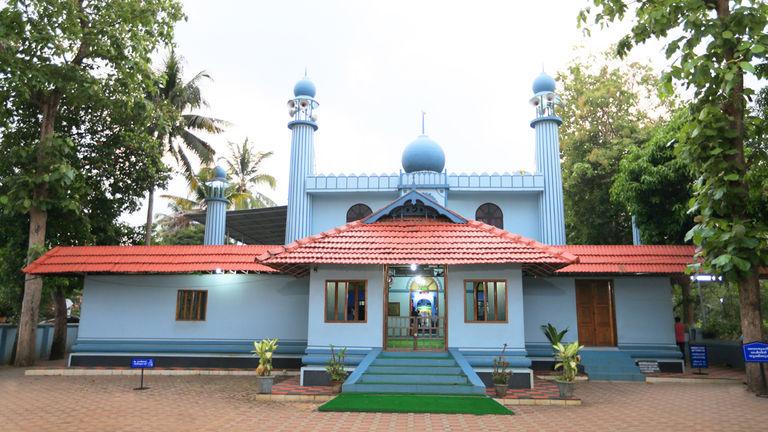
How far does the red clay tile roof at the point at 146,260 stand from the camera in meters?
15.0

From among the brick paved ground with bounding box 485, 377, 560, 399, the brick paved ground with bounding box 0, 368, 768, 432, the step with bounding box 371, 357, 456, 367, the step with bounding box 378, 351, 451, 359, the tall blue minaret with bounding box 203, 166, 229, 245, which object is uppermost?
the tall blue minaret with bounding box 203, 166, 229, 245

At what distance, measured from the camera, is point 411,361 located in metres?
12.0

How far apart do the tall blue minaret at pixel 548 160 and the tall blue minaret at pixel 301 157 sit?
907cm

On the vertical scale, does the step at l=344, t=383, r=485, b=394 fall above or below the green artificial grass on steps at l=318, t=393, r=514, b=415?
above

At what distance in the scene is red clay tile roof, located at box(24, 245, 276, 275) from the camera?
1498 cm

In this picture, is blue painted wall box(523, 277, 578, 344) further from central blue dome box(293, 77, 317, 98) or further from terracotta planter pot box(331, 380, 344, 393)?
central blue dome box(293, 77, 317, 98)

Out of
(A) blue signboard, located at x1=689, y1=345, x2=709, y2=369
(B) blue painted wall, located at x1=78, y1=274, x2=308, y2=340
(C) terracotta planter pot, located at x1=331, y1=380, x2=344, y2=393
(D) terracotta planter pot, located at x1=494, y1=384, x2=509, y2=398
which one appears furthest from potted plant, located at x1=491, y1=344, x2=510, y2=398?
(B) blue painted wall, located at x1=78, y1=274, x2=308, y2=340

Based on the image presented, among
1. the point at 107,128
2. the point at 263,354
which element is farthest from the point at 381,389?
the point at 107,128

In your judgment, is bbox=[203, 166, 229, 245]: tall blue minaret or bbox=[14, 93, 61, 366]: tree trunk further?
bbox=[203, 166, 229, 245]: tall blue minaret

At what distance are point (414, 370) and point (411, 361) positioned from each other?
0.45m

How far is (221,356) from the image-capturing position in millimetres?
15273

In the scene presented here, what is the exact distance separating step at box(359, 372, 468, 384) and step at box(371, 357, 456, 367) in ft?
1.82

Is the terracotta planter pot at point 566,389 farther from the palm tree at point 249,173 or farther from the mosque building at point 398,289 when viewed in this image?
the palm tree at point 249,173

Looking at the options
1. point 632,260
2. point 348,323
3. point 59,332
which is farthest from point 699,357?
point 59,332
